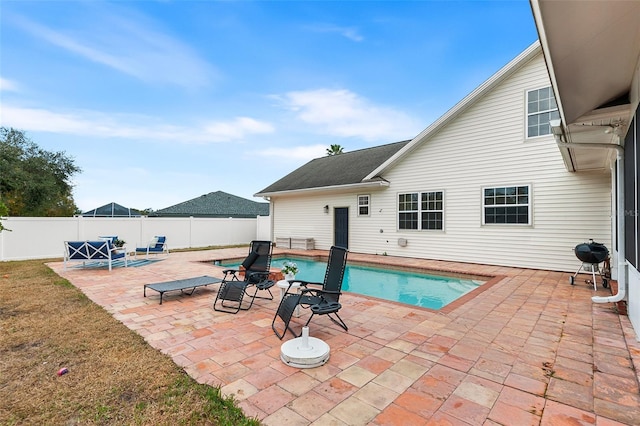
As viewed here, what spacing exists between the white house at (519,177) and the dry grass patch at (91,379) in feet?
13.9

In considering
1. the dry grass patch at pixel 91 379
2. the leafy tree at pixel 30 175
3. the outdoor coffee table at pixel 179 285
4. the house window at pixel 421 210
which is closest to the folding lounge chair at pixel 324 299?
the dry grass patch at pixel 91 379

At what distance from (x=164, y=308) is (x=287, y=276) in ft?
7.09

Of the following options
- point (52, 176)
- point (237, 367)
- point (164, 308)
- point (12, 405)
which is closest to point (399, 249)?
point (164, 308)

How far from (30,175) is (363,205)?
665 inches

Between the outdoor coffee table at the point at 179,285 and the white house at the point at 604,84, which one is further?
the outdoor coffee table at the point at 179,285

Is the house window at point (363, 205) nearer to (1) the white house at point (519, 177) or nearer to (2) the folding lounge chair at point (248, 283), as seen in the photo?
(1) the white house at point (519, 177)

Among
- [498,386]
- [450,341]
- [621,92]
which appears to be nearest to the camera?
[498,386]

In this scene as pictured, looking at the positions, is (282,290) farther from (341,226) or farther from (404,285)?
(341,226)

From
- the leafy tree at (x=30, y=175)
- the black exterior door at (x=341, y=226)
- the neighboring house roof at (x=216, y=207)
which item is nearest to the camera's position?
the black exterior door at (x=341, y=226)

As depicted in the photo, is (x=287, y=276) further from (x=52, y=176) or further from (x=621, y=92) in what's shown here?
(x=52, y=176)

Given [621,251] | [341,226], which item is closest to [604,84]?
[621,251]

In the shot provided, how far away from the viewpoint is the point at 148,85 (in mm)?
11852

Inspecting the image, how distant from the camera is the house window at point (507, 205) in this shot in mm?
8781

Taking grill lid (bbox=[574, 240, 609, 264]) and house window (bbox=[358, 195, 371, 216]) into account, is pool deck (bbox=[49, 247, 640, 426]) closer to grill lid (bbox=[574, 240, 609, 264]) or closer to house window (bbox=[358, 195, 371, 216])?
grill lid (bbox=[574, 240, 609, 264])
